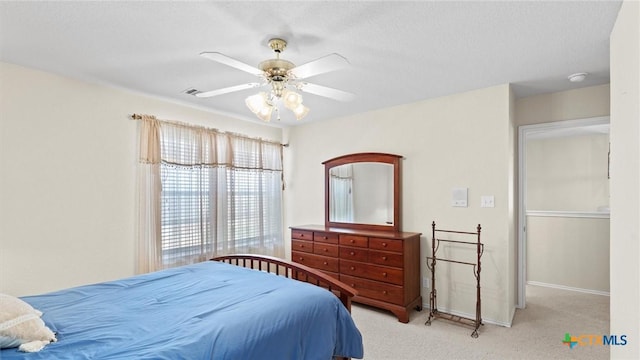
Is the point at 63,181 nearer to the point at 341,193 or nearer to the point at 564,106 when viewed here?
the point at 341,193

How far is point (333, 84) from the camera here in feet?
9.98

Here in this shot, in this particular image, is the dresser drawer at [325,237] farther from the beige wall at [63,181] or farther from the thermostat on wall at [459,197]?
the beige wall at [63,181]

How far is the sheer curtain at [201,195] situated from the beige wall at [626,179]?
3678 mm

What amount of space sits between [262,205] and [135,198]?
5.55 ft

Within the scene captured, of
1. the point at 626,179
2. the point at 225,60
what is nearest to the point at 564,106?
the point at 626,179

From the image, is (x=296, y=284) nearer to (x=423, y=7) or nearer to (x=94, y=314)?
(x=94, y=314)

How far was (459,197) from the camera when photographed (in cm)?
338

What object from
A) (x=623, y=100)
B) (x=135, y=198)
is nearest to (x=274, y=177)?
(x=135, y=198)

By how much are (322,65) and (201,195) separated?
254 centimetres

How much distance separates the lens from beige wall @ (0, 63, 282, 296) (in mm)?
2512

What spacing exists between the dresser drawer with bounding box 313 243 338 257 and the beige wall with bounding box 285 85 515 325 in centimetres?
91

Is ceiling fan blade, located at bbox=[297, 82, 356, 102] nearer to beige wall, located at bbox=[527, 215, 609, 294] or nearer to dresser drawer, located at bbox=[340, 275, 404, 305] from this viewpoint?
dresser drawer, located at bbox=[340, 275, 404, 305]

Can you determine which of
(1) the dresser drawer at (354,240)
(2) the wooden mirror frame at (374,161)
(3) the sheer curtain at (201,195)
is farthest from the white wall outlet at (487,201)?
(3) the sheer curtain at (201,195)

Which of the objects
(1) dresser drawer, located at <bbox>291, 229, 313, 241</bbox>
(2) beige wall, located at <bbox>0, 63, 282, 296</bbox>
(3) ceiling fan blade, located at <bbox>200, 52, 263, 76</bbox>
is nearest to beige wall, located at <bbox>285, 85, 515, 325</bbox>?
(1) dresser drawer, located at <bbox>291, 229, 313, 241</bbox>
